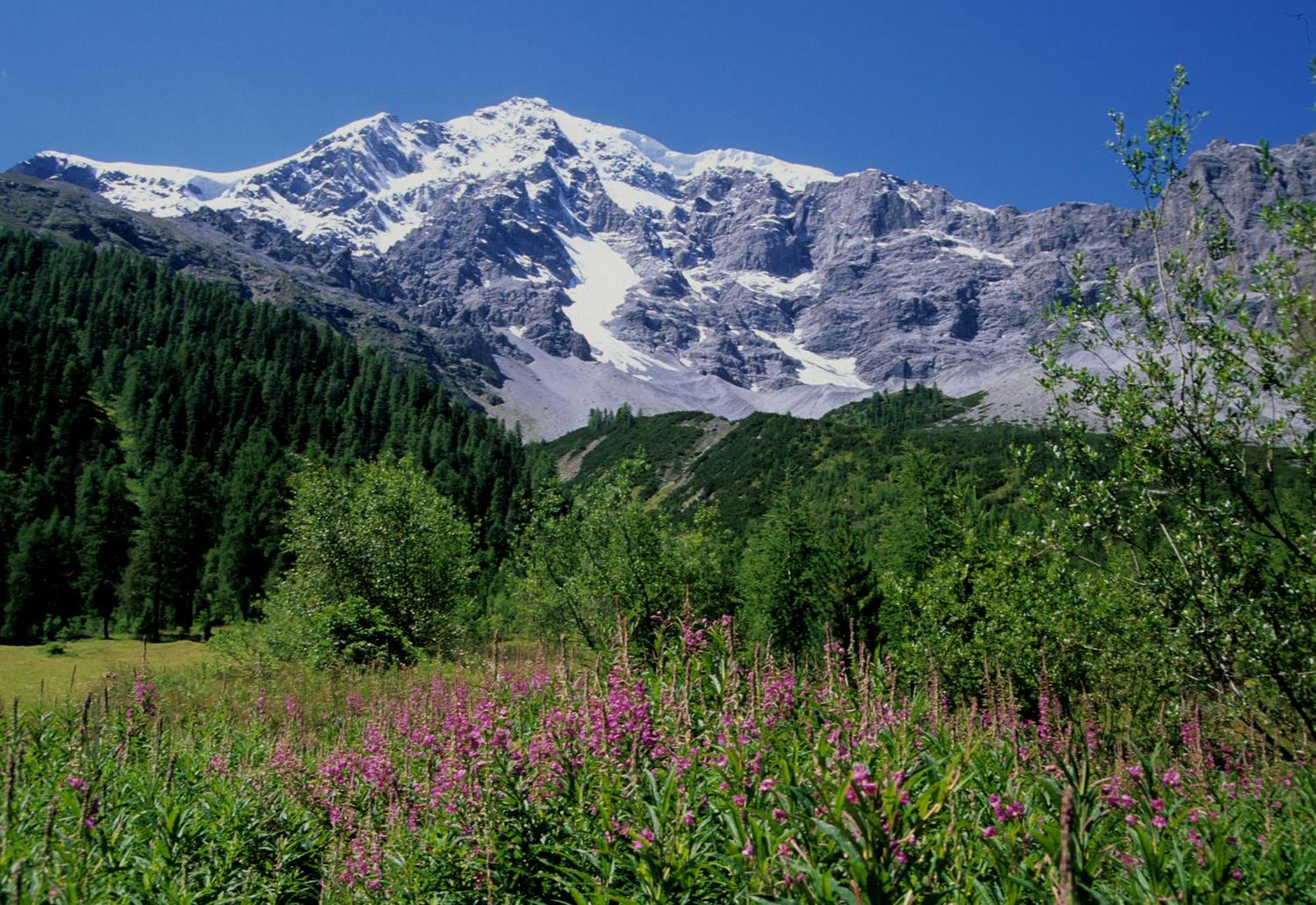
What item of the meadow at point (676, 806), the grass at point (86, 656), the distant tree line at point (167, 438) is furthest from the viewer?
the distant tree line at point (167, 438)

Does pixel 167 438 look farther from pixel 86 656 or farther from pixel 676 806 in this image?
pixel 676 806

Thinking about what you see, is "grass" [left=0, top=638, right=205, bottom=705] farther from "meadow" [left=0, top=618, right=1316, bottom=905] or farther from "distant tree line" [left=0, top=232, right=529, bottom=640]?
"meadow" [left=0, top=618, right=1316, bottom=905]

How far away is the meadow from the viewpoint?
12.3 ft

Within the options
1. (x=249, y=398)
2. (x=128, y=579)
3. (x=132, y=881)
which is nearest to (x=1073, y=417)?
(x=132, y=881)

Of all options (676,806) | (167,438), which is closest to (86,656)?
(676,806)

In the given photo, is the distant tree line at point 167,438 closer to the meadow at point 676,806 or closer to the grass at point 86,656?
the grass at point 86,656

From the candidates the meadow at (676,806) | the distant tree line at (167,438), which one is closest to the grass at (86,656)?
the distant tree line at (167,438)

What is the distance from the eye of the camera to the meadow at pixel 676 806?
3750mm

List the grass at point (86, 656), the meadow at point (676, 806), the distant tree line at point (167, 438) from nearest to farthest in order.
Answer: the meadow at point (676, 806), the grass at point (86, 656), the distant tree line at point (167, 438)

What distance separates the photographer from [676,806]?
4.71m

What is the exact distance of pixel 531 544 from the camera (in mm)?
37875

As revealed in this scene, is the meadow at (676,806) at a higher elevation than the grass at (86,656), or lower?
higher

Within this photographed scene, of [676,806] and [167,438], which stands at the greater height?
[167,438]

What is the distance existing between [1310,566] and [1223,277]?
156 inches
